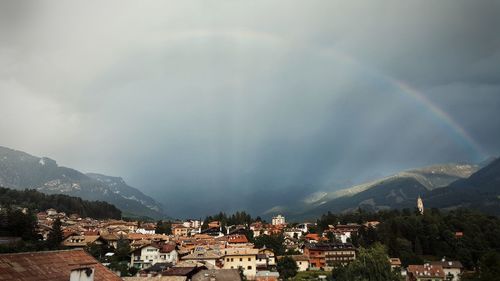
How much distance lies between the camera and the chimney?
15.1 metres

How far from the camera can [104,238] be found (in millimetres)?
90625

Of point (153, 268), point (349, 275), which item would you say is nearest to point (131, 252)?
point (153, 268)

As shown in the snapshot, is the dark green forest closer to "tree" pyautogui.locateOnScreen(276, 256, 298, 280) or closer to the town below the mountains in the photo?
the town below the mountains

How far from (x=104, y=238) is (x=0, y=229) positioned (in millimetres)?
20268

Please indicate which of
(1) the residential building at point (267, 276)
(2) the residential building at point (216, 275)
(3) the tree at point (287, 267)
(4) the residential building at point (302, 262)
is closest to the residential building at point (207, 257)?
(1) the residential building at point (267, 276)

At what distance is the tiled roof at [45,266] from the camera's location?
14.7 metres

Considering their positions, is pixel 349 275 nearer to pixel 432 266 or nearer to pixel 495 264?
pixel 495 264

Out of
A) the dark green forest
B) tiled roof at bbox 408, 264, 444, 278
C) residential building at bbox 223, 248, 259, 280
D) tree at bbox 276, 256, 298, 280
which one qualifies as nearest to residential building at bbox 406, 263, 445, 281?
tiled roof at bbox 408, 264, 444, 278

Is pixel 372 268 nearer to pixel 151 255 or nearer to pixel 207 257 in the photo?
pixel 207 257

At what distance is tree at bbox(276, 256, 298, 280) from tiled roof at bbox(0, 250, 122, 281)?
6221 centimetres

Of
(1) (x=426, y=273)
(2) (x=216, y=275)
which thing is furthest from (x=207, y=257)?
(1) (x=426, y=273)

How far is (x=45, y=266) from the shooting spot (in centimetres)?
1609

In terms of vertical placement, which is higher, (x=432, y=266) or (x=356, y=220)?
(x=356, y=220)

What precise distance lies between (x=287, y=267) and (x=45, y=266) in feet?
220
